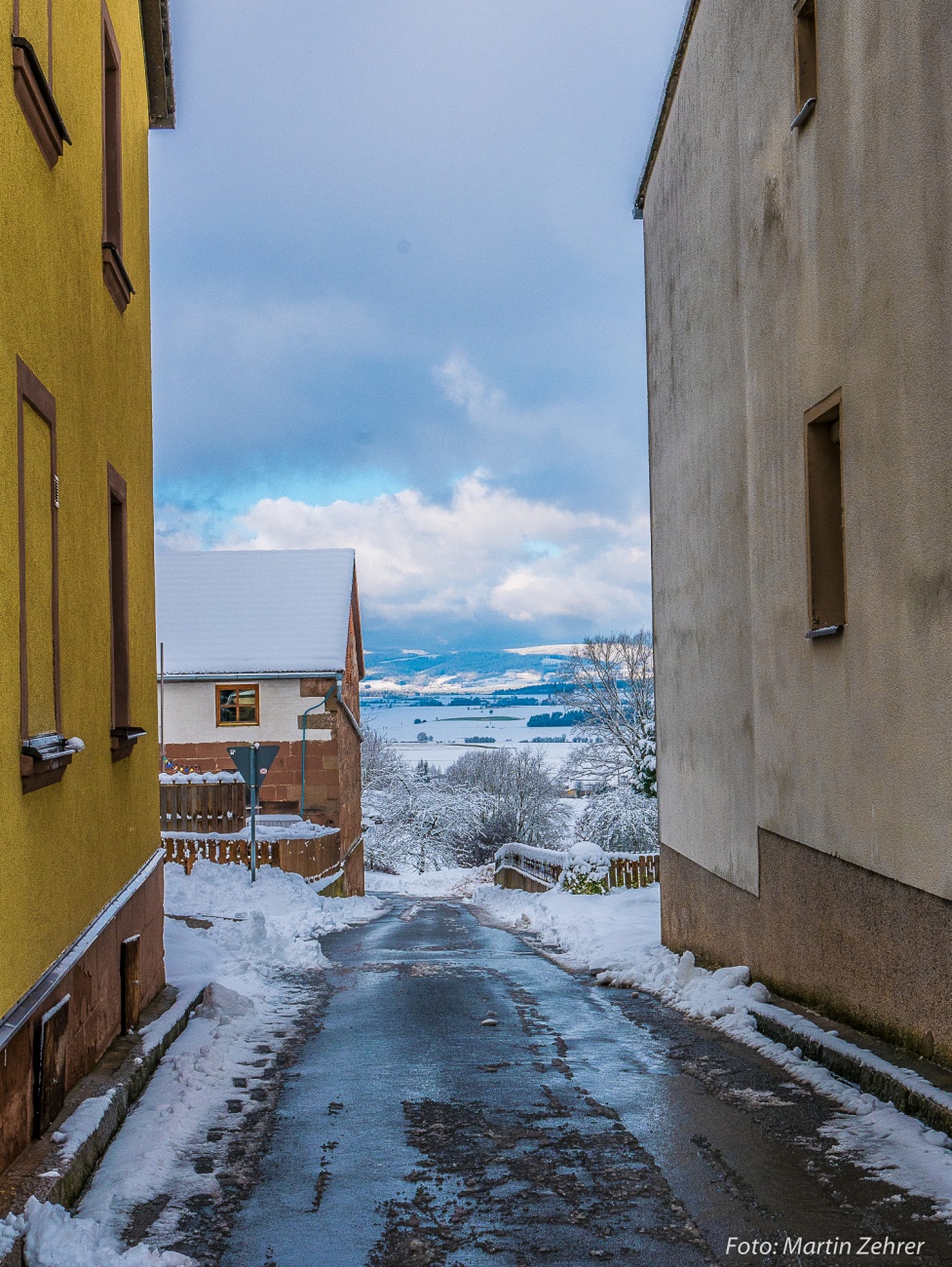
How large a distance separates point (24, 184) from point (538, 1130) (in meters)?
4.68

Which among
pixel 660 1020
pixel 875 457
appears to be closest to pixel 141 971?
pixel 660 1020

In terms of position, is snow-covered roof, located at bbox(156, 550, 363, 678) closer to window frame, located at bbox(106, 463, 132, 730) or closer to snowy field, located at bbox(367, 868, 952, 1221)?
snowy field, located at bbox(367, 868, 952, 1221)

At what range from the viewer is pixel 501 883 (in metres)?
36.2

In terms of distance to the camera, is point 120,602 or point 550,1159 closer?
point 550,1159

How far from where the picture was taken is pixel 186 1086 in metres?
6.56

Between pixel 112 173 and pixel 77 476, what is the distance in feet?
9.87

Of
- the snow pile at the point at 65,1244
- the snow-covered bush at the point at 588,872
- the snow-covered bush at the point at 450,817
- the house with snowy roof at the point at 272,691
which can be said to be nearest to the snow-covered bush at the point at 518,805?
the snow-covered bush at the point at 450,817

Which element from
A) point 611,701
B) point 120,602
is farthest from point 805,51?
point 611,701

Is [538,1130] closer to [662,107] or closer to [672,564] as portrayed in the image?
[672,564]

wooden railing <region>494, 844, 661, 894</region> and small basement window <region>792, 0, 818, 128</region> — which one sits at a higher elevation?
small basement window <region>792, 0, 818, 128</region>

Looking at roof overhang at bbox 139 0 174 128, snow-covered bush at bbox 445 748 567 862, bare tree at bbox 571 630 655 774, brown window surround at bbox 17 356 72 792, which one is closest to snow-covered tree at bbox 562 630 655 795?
bare tree at bbox 571 630 655 774

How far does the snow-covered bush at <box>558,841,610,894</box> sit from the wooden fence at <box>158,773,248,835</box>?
6375mm

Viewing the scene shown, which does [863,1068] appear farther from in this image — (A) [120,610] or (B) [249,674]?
(B) [249,674]

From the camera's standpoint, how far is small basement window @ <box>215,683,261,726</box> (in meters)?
30.1
